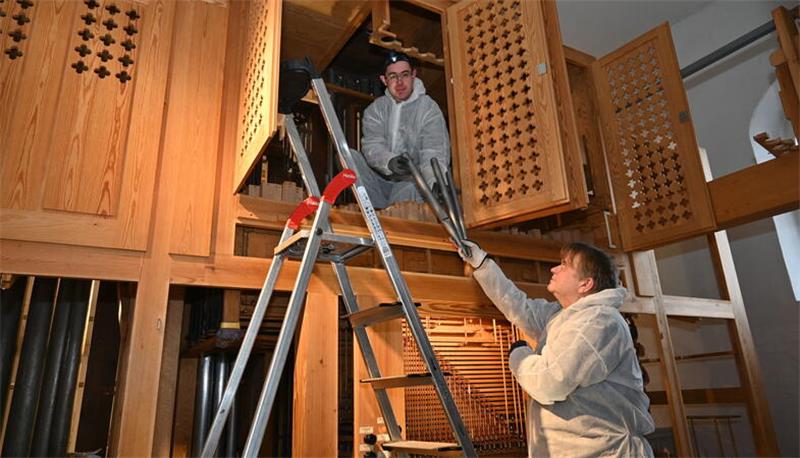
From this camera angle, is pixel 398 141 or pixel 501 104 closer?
pixel 501 104

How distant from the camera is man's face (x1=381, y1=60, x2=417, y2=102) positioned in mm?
3268

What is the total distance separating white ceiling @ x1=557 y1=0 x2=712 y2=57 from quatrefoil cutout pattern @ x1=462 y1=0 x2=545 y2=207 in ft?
7.62

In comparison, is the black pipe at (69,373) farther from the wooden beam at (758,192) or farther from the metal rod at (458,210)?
the wooden beam at (758,192)

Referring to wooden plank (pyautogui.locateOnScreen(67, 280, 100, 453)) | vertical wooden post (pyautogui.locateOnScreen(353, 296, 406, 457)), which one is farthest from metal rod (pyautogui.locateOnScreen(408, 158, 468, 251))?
wooden plank (pyautogui.locateOnScreen(67, 280, 100, 453))

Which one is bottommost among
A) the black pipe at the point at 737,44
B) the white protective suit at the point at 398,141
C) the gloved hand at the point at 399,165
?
the gloved hand at the point at 399,165

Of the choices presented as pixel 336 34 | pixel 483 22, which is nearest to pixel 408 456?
pixel 483 22

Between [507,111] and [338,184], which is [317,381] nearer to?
[338,184]

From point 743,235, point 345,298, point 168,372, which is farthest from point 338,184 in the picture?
point 743,235

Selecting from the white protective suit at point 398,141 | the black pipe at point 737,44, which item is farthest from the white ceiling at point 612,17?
the white protective suit at point 398,141

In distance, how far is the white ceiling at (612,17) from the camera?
16.0 feet

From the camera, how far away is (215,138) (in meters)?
2.46

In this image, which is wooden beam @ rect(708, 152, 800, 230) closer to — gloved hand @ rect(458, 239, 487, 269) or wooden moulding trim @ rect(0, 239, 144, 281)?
gloved hand @ rect(458, 239, 487, 269)

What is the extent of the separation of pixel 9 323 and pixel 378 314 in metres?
1.54

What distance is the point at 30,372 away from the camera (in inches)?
84.7
